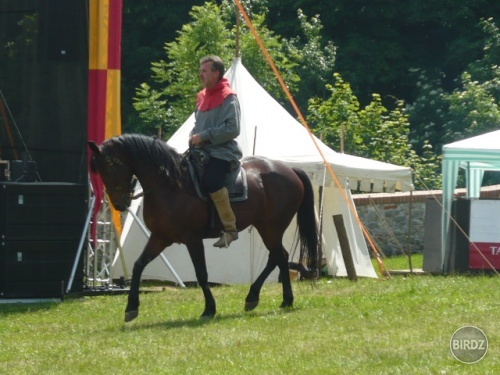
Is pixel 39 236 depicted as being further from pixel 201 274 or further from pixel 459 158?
pixel 459 158

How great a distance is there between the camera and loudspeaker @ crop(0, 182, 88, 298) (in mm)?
12711

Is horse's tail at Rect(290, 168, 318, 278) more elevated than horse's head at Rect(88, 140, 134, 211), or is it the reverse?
horse's head at Rect(88, 140, 134, 211)

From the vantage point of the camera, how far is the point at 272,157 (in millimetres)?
16281

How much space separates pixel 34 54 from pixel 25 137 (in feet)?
3.25

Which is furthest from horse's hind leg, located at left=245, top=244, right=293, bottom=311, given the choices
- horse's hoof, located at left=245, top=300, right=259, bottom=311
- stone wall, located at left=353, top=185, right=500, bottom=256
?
stone wall, located at left=353, top=185, right=500, bottom=256

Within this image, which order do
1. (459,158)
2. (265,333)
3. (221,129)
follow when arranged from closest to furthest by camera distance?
1. (265,333)
2. (221,129)
3. (459,158)

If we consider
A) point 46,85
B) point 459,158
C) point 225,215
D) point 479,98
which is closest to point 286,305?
point 225,215

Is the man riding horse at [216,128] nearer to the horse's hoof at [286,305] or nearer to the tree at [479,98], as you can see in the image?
the horse's hoof at [286,305]

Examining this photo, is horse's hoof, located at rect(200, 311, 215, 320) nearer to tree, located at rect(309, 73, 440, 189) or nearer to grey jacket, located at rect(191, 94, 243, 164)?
grey jacket, located at rect(191, 94, 243, 164)

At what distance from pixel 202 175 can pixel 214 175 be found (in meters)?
0.13

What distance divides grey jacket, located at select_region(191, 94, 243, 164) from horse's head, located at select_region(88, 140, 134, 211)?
74cm

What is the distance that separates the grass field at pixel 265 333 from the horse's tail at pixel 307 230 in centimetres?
36

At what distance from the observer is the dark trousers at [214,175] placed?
1080 cm

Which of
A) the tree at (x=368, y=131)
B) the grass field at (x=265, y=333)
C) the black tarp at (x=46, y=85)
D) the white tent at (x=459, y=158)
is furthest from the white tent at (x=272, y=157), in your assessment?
the tree at (x=368, y=131)
